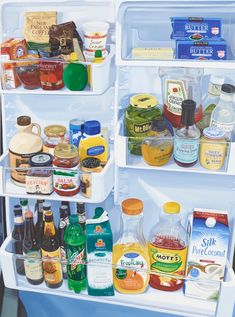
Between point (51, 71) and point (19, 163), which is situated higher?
point (51, 71)

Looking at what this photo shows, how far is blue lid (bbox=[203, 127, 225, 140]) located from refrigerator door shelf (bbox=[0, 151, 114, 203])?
12.8 inches

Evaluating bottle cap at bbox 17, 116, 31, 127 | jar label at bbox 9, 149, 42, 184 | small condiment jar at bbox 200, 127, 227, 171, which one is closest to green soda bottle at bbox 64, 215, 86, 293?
jar label at bbox 9, 149, 42, 184

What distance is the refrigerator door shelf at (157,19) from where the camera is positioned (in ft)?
4.69

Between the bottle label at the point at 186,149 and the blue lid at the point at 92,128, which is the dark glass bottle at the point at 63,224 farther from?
the bottle label at the point at 186,149

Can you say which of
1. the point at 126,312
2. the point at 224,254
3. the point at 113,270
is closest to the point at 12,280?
the point at 113,270

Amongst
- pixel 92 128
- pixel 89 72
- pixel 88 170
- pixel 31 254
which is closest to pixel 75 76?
pixel 89 72

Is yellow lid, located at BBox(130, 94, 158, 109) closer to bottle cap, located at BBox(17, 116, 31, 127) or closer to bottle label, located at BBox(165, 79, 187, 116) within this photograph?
bottle label, located at BBox(165, 79, 187, 116)

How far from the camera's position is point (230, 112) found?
1.43 m

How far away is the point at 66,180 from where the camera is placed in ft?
4.86

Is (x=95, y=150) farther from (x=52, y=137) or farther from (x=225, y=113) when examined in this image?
(x=225, y=113)

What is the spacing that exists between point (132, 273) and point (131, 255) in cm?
6

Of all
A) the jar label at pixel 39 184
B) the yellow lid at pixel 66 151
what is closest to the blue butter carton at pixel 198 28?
the yellow lid at pixel 66 151

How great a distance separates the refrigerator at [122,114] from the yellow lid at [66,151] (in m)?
0.10

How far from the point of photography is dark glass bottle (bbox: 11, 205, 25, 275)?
1642 mm
